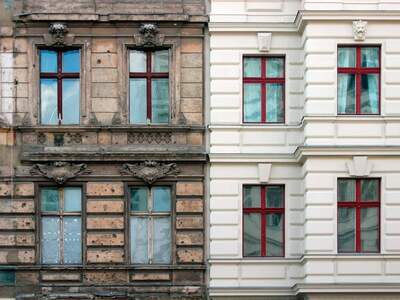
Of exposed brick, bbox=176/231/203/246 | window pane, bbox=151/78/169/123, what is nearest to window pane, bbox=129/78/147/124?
window pane, bbox=151/78/169/123

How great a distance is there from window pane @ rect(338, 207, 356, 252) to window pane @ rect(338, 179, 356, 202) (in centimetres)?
21

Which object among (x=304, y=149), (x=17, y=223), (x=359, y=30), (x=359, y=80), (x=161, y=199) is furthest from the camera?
(x=161, y=199)

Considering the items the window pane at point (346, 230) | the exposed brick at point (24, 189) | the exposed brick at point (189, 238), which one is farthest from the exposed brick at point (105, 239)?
the window pane at point (346, 230)

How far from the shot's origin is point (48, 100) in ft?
82.5

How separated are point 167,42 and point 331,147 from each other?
14.3ft

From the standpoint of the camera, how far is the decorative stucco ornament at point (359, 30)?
24031 millimetres

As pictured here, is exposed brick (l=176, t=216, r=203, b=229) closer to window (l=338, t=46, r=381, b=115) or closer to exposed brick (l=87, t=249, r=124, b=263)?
exposed brick (l=87, t=249, r=124, b=263)

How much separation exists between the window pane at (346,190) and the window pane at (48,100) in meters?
6.45

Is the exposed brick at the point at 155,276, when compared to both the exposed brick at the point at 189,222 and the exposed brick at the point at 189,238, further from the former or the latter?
the exposed brick at the point at 189,222

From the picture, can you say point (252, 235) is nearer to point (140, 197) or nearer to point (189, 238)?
point (189, 238)

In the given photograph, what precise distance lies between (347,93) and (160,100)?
414 centimetres

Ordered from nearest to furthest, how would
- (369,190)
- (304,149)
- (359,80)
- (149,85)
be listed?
(304,149) < (369,190) < (359,80) < (149,85)


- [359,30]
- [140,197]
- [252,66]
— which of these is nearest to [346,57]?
[359,30]

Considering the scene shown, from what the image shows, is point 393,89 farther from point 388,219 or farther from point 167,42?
point 167,42
